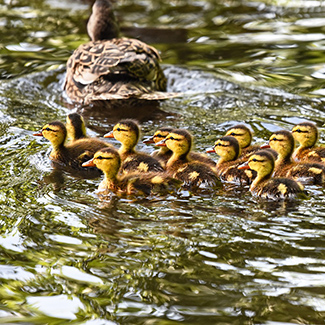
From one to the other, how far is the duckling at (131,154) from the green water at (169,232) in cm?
29

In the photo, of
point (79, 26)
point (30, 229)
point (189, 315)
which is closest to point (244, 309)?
point (189, 315)

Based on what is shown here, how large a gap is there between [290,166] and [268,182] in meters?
0.54

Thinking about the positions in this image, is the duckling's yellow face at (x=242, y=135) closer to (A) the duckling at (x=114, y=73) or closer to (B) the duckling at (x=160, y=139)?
(B) the duckling at (x=160, y=139)

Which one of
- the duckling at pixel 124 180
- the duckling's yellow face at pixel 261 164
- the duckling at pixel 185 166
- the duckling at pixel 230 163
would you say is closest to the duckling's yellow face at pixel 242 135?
the duckling at pixel 230 163

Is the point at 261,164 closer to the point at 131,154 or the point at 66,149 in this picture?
the point at 131,154

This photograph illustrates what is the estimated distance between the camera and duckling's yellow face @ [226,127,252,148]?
545 centimetres

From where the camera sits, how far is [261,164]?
472 cm

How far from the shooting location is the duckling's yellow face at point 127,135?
208 inches

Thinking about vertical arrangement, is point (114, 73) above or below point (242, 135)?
above

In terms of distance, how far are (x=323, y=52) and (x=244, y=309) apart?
5.24m

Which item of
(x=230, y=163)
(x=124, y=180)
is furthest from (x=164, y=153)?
(x=124, y=180)

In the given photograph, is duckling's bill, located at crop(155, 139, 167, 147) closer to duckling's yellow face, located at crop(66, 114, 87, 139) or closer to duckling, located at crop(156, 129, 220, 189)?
duckling, located at crop(156, 129, 220, 189)

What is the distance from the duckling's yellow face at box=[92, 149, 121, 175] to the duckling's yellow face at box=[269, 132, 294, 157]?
120 centimetres

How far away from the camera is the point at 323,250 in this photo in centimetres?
371
